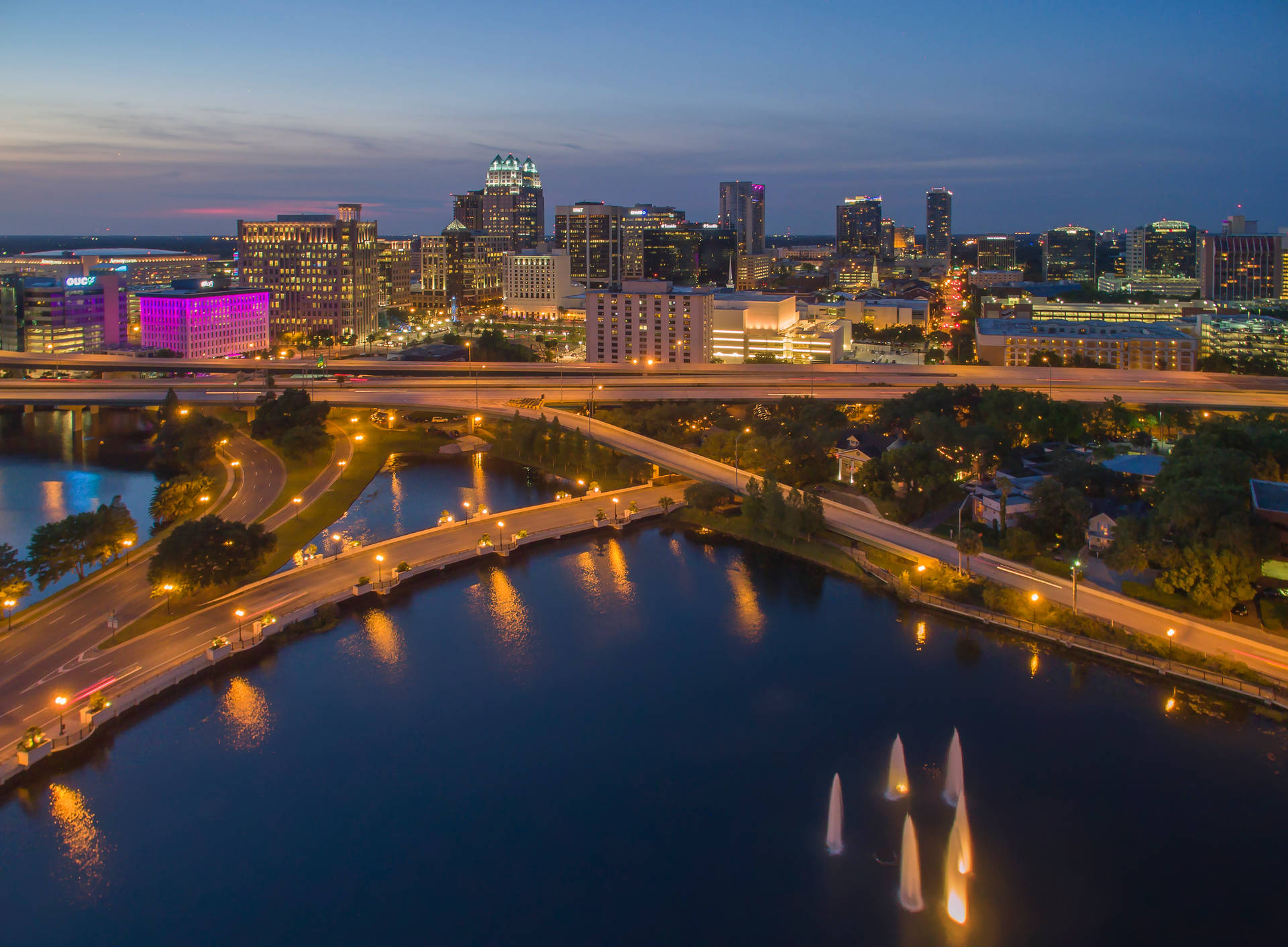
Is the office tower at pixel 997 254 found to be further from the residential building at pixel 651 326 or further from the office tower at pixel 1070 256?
the residential building at pixel 651 326

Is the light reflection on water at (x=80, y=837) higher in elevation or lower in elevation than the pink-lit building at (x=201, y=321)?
lower

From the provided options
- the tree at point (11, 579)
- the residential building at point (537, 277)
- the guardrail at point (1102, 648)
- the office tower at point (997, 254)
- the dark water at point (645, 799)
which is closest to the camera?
the dark water at point (645, 799)

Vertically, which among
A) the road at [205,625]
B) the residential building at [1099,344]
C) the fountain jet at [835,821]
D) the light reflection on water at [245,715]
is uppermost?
the residential building at [1099,344]

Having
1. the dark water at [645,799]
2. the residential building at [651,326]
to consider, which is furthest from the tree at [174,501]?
the residential building at [651,326]

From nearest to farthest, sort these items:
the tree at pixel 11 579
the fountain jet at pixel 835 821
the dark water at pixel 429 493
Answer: the fountain jet at pixel 835 821
the tree at pixel 11 579
the dark water at pixel 429 493

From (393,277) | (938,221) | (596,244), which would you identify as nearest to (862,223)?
(938,221)

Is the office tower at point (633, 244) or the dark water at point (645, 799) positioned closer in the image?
the dark water at point (645, 799)
